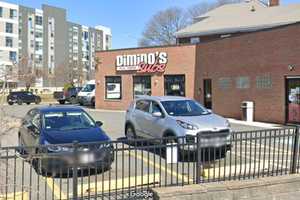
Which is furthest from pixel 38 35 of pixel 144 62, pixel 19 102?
pixel 144 62

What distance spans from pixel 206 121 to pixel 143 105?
288cm

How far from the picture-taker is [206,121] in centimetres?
1147

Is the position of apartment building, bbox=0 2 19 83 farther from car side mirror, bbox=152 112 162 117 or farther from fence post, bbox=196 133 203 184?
fence post, bbox=196 133 203 184

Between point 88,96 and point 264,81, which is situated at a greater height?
point 264,81

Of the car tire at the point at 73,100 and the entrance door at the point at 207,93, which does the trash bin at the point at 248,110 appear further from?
the car tire at the point at 73,100

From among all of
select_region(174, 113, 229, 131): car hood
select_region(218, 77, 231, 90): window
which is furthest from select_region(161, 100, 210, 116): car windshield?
select_region(218, 77, 231, 90): window

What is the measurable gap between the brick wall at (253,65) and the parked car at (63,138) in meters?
12.4

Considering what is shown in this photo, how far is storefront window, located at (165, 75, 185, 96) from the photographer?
93.8ft

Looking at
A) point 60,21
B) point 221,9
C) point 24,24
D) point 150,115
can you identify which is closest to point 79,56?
point 60,21

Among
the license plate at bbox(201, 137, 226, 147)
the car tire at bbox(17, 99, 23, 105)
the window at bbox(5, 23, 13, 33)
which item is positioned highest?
the window at bbox(5, 23, 13, 33)

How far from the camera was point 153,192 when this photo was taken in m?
6.48

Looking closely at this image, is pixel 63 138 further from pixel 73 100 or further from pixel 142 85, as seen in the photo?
pixel 73 100

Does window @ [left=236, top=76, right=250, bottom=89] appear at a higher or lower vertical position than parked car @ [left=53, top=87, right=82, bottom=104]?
higher

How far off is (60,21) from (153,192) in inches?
4475
